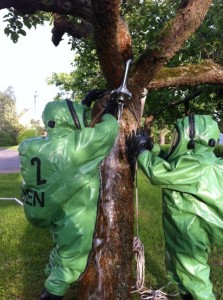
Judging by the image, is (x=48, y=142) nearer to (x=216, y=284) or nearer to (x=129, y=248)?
A: (x=129, y=248)

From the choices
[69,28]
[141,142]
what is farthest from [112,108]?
[69,28]

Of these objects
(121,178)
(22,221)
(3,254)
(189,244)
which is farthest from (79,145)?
(22,221)

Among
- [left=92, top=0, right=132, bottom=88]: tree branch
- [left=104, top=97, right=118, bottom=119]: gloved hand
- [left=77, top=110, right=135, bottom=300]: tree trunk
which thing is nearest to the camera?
[left=92, top=0, right=132, bottom=88]: tree branch

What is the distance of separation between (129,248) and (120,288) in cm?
37

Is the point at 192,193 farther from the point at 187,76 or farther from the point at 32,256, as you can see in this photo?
the point at 32,256

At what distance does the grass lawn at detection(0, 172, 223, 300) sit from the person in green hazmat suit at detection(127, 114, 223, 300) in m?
1.91

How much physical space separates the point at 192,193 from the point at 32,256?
11.8 ft

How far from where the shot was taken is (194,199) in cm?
312

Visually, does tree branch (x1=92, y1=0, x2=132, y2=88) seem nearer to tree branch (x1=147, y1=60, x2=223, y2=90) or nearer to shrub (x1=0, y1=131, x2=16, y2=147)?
tree branch (x1=147, y1=60, x2=223, y2=90)

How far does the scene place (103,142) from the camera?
10.1ft

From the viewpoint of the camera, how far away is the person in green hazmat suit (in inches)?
120

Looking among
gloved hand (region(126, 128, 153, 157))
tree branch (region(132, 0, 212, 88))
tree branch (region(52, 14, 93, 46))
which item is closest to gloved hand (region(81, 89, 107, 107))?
tree branch (region(132, 0, 212, 88))

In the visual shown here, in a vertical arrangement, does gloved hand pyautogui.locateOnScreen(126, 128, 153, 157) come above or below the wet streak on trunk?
above

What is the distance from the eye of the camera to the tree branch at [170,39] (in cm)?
371
